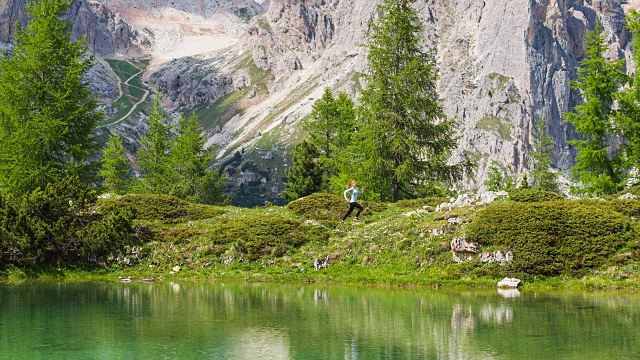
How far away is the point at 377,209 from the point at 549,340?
21.2 meters

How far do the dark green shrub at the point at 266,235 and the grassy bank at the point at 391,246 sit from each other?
0.05 meters

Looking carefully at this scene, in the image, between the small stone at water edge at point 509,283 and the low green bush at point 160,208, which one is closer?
the small stone at water edge at point 509,283

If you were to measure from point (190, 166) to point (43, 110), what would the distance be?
33.2 metres

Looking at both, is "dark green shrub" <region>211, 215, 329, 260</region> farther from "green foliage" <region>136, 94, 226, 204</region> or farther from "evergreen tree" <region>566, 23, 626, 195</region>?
"green foliage" <region>136, 94, 226, 204</region>

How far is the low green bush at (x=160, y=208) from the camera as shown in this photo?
110 feet

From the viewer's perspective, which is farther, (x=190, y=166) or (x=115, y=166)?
(x=115, y=166)

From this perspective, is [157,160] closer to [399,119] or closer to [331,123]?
[331,123]

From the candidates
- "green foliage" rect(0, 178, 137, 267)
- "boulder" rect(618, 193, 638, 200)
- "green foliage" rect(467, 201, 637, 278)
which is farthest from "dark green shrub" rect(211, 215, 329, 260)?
"boulder" rect(618, 193, 638, 200)

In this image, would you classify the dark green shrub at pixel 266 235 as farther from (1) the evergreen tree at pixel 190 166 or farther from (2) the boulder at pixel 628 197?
(1) the evergreen tree at pixel 190 166

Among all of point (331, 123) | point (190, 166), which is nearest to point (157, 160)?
point (190, 166)

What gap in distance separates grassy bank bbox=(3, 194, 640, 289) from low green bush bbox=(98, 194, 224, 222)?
0.12 m

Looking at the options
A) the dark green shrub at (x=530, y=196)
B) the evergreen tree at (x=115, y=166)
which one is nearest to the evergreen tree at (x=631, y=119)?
the dark green shrub at (x=530, y=196)

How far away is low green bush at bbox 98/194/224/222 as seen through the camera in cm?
3362

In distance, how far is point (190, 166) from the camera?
68.1 m
